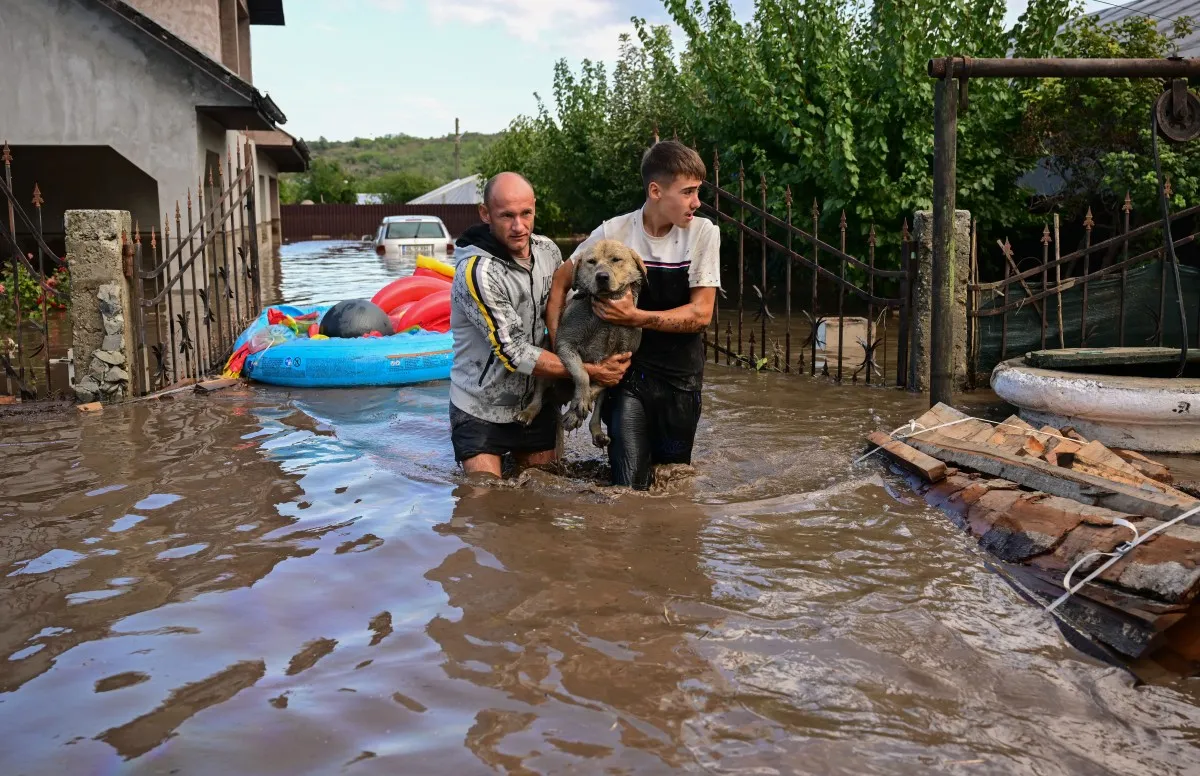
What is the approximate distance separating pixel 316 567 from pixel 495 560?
786mm

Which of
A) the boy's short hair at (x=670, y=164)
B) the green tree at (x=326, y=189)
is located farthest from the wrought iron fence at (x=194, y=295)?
the green tree at (x=326, y=189)

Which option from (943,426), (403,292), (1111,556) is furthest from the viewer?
(403,292)

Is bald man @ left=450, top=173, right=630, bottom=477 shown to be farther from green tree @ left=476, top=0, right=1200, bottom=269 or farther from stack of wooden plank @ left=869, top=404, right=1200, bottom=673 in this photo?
green tree @ left=476, top=0, right=1200, bottom=269

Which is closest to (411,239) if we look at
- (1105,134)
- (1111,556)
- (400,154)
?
(1105,134)

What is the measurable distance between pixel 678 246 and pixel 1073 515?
7.25 feet

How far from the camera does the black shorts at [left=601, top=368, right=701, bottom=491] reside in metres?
5.35

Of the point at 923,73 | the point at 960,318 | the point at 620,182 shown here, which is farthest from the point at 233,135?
the point at 960,318

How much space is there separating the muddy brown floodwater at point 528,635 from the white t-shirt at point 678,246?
117 centimetres

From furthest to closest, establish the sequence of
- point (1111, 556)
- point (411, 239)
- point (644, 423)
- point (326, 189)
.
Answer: point (326, 189)
point (411, 239)
point (644, 423)
point (1111, 556)

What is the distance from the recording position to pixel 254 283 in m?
11.8

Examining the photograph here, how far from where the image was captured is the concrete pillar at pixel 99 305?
28.0 feet

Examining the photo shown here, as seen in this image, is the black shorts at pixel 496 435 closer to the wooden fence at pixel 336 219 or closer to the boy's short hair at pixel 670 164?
the boy's short hair at pixel 670 164

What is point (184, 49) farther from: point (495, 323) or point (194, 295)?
point (495, 323)

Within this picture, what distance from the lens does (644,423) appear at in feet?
17.8
